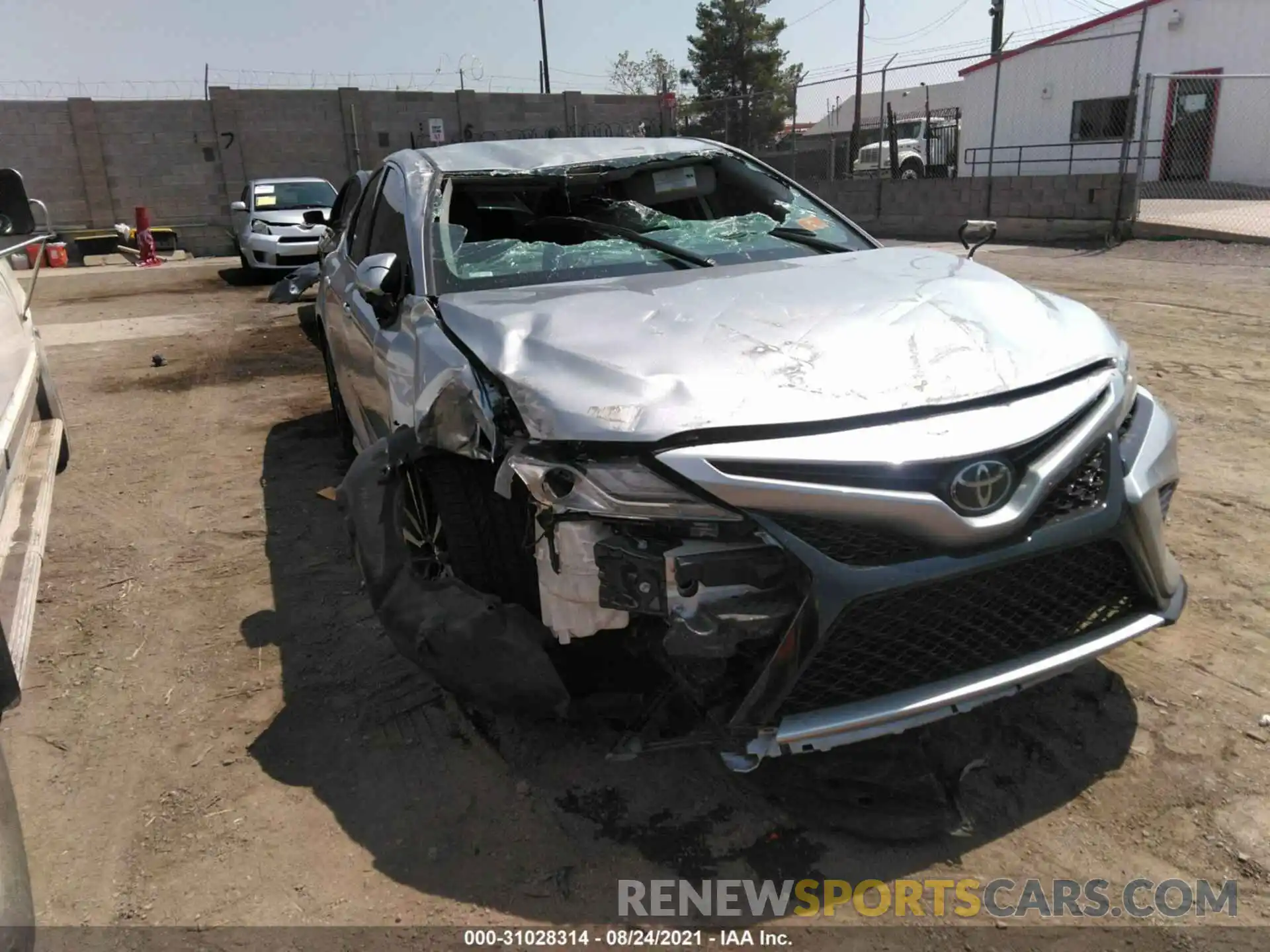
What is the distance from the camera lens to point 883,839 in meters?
2.40

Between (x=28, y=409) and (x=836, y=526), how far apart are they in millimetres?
3688

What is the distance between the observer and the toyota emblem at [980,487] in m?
2.17

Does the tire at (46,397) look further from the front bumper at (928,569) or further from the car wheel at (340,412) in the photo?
the front bumper at (928,569)

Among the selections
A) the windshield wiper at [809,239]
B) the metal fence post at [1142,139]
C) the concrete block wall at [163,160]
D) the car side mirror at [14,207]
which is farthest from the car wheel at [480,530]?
the concrete block wall at [163,160]

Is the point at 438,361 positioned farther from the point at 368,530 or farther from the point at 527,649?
the point at 527,649

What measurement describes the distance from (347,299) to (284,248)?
11.4 metres

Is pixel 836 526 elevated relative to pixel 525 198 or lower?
lower

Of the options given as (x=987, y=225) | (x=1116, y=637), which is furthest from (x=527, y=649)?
(x=987, y=225)

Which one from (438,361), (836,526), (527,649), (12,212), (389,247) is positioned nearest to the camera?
(836,526)

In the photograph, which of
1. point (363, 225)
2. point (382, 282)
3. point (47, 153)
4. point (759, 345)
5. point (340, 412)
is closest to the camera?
point (759, 345)

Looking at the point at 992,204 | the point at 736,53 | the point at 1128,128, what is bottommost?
the point at 992,204

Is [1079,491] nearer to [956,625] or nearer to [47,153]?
[956,625]

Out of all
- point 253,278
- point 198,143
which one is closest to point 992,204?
point 253,278

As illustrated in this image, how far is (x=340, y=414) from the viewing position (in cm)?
546
